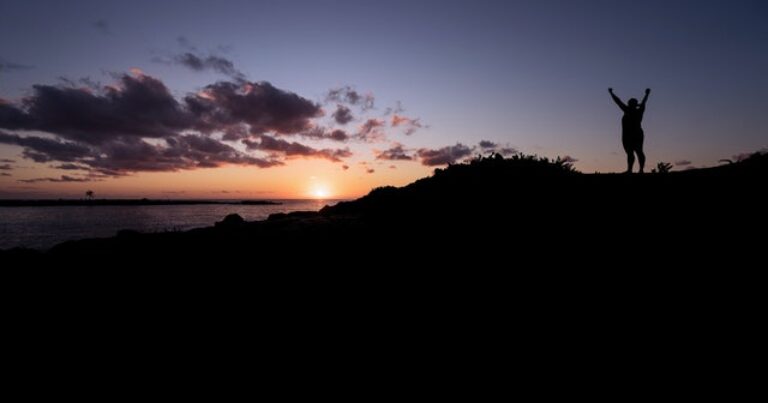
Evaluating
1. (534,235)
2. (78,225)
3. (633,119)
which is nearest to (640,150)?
(633,119)

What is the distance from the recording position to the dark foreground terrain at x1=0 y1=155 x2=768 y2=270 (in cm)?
747

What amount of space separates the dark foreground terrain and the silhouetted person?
0.72 meters

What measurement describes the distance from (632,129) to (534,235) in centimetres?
592

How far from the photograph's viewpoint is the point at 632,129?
37.7 ft

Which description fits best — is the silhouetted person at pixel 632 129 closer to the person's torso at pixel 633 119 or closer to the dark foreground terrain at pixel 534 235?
the person's torso at pixel 633 119

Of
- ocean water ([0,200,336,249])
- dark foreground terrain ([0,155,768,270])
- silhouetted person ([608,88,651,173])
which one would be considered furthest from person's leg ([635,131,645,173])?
ocean water ([0,200,336,249])

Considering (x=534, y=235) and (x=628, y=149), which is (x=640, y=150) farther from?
(x=534, y=235)

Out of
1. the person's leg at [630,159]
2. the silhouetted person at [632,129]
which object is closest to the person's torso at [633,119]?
the silhouetted person at [632,129]

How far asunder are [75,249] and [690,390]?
45.6 feet

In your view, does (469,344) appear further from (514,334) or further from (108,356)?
(108,356)

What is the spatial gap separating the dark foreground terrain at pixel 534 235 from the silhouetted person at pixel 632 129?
0.72 metres

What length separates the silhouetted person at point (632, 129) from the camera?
11414 millimetres

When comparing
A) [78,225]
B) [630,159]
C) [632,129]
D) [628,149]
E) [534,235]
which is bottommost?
[78,225]

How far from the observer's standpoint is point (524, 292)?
6828mm
